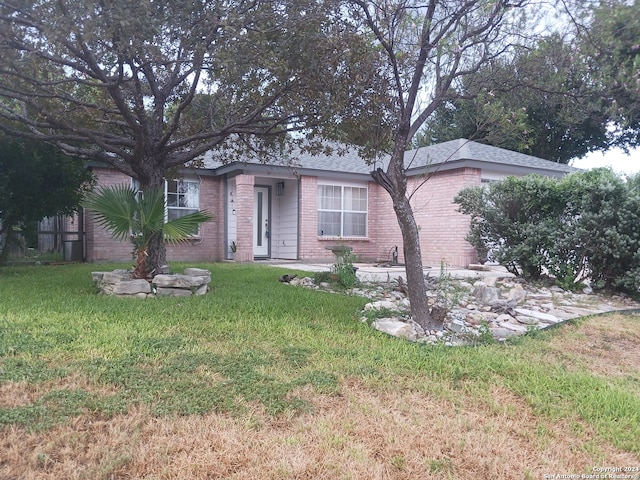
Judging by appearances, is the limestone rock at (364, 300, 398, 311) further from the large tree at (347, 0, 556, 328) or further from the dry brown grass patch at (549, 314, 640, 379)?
the dry brown grass patch at (549, 314, 640, 379)

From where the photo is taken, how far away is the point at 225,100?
8.28 m

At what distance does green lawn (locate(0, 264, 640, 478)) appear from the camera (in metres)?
2.91

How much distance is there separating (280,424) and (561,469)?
155cm

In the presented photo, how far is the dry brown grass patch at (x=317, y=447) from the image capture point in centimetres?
230

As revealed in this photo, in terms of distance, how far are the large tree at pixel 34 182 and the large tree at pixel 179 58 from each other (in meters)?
0.88

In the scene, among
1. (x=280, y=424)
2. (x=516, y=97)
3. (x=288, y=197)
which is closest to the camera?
(x=280, y=424)

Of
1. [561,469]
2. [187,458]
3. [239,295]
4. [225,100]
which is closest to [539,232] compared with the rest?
[239,295]

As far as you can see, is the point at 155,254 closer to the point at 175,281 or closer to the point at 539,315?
the point at 175,281

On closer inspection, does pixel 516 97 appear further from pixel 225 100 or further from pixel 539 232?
pixel 225 100

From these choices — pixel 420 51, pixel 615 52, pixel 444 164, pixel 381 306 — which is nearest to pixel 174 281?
pixel 381 306

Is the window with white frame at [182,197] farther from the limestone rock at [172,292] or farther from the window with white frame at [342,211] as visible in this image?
the limestone rock at [172,292]

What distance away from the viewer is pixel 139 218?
6.88 meters

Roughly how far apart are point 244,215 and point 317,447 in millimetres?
11033

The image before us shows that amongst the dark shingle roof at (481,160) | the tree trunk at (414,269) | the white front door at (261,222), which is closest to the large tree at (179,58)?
the tree trunk at (414,269)
